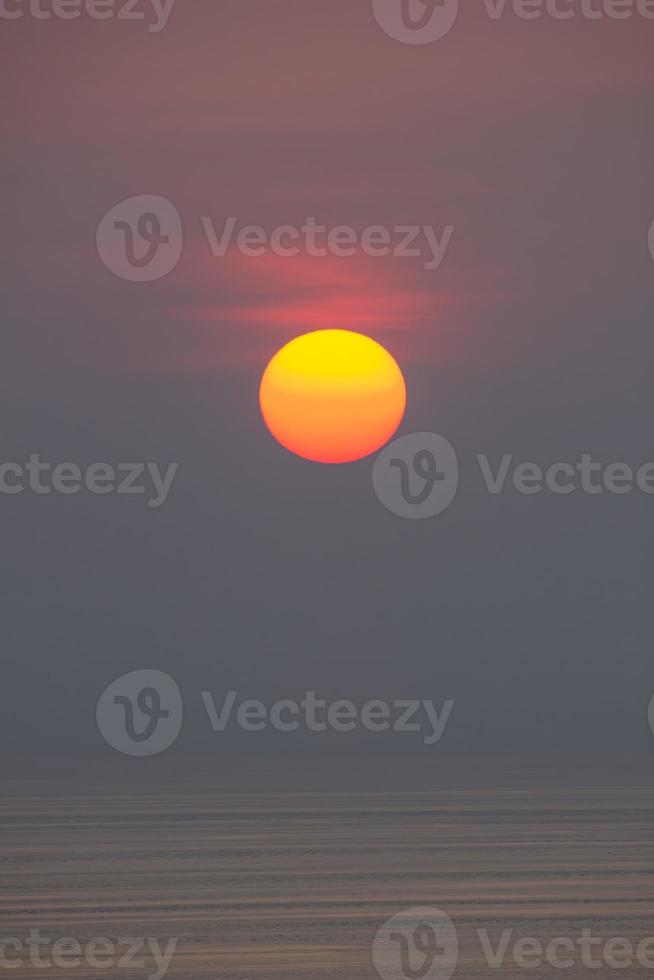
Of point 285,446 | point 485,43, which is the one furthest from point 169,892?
point 485,43

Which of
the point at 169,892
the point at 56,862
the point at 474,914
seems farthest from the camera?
the point at 56,862

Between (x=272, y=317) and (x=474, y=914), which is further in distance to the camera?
(x=272, y=317)

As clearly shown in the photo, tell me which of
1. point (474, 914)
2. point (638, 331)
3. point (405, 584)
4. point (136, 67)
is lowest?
point (474, 914)

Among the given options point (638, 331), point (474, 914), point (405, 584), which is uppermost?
point (638, 331)

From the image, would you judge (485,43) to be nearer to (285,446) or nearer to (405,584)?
(285,446)

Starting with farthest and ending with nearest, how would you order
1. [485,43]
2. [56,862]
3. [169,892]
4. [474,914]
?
[485,43]
[56,862]
[169,892]
[474,914]

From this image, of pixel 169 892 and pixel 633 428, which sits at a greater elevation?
pixel 633 428

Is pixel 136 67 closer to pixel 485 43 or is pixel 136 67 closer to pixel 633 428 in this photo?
pixel 485 43

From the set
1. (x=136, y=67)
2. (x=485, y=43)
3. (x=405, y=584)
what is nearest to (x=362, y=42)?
(x=485, y=43)

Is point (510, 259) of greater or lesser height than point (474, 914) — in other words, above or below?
above
